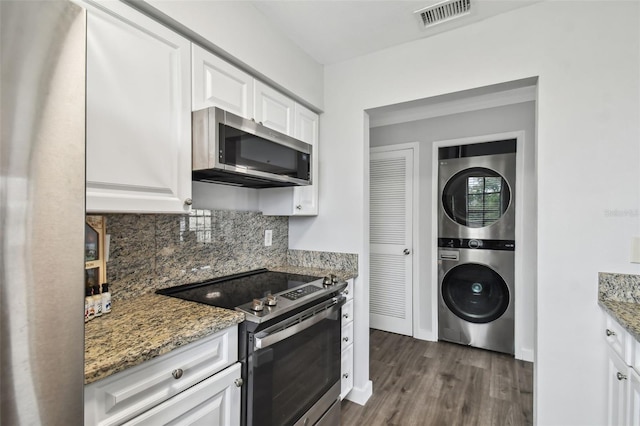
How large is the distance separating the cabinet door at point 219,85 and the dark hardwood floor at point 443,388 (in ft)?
6.70

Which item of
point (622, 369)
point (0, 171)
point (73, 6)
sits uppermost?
point (73, 6)

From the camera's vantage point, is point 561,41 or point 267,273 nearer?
point 561,41

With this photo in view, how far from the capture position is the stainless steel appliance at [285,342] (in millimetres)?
1251

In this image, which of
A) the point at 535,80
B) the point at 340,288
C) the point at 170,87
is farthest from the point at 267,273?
the point at 535,80

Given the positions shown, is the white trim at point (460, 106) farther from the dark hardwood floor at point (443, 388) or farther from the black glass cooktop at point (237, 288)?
the dark hardwood floor at point (443, 388)

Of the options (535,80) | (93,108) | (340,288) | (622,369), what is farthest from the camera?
(340,288)

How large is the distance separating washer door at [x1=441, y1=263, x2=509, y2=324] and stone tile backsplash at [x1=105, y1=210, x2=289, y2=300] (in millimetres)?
1865

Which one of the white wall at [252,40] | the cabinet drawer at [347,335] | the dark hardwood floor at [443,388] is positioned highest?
the white wall at [252,40]

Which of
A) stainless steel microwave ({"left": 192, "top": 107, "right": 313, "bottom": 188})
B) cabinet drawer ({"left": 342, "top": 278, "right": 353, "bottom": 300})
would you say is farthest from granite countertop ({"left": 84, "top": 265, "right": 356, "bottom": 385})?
cabinet drawer ({"left": 342, "top": 278, "right": 353, "bottom": 300})

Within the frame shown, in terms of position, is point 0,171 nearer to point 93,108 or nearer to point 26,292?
point 26,292

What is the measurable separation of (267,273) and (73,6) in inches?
70.6

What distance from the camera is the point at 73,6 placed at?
525mm

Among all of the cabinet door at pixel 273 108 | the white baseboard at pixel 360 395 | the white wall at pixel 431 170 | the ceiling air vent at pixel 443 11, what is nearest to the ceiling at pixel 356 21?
the ceiling air vent at pixel 443 11

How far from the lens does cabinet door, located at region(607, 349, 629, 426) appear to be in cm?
127
